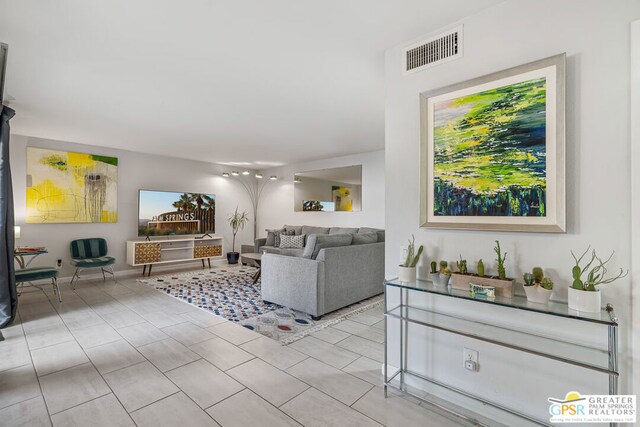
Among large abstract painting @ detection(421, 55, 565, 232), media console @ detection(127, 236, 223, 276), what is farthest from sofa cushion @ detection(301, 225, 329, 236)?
large abstract painting @ detection(421, 55, 565, 232)

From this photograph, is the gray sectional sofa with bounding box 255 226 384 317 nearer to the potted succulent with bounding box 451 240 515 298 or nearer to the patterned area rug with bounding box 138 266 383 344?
the patterned area rug with bounding box 138 266 383 344

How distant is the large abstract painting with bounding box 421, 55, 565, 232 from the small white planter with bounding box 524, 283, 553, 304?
32 cm

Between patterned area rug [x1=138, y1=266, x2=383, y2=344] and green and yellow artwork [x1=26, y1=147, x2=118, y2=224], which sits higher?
green and yellow artwork [x1=26, y1=147, x2=118, y2=224]

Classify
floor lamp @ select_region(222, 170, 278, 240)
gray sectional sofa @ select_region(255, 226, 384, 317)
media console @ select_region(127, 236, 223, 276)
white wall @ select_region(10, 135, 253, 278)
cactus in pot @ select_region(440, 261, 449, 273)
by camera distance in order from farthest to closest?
1. floor lamp @ select_region(222, 170, 278, 240)
2. media console @ select_region(127, 236, 223, 276)
3. white wall @ select_region(10, 135, 253, 278)
4. gray sectional sofa @ select_region(255, 226, 384, 317)
5. cactus in pot @ select_region(440, 261, 449, 273)

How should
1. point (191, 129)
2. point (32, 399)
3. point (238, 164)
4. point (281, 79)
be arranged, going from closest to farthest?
point (32, 399) < point (281, 79) < point (191, 129) < point (238, 164)

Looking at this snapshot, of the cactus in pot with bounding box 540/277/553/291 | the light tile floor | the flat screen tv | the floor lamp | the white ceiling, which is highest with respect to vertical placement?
the white ceiling

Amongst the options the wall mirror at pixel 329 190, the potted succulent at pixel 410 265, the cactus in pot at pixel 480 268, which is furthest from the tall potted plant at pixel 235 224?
the cactus in pot at pixel 480 268

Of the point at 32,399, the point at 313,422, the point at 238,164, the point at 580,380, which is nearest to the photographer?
the point at 580,380

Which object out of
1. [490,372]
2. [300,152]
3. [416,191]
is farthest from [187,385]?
[300,152]

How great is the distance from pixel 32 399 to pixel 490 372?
116 inches

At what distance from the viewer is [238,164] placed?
726 cm

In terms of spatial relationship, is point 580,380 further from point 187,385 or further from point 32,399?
point 32,399

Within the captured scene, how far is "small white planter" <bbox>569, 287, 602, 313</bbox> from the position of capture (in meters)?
1.33

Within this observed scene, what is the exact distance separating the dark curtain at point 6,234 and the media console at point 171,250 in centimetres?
231
